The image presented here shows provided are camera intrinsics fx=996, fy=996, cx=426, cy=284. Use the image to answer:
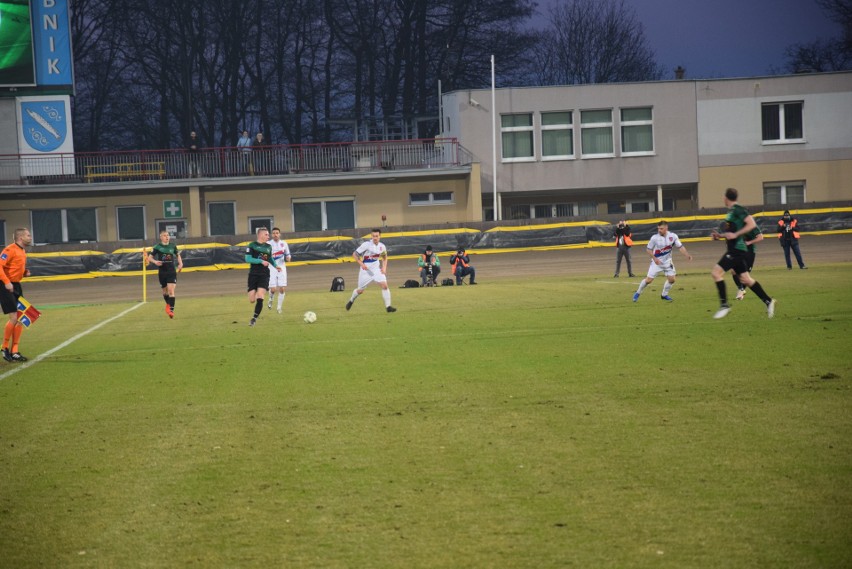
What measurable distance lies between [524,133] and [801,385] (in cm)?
4149

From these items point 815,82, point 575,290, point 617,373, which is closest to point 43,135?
point 575,290

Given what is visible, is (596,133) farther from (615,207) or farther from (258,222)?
(258,222)

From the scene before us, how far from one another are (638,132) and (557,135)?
434 centimetres

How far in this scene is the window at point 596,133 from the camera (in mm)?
51750

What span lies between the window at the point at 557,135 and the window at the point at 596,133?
64 centimetres

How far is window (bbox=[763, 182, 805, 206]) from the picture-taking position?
171ft

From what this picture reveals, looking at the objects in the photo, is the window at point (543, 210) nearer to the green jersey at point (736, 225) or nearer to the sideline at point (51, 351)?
the sideline at point (51, 351)

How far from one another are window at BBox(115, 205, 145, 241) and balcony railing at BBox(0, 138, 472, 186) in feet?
4.97

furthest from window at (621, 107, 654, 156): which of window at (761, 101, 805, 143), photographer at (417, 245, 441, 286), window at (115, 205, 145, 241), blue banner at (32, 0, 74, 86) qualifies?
blue banner at (32, 0, 74, 86)

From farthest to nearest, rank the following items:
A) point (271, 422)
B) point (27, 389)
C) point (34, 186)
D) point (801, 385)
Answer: point (34, 186) → point (27, 389) → point (801, 385) → point (271, 422)

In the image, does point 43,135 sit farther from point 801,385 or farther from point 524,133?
point 801,385

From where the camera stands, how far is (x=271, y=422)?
33.3 feet

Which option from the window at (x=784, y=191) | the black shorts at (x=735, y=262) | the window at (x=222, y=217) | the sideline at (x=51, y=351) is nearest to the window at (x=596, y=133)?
the window at (x=784, y=191)

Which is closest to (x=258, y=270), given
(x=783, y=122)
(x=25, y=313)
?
(x=25, y=313)
